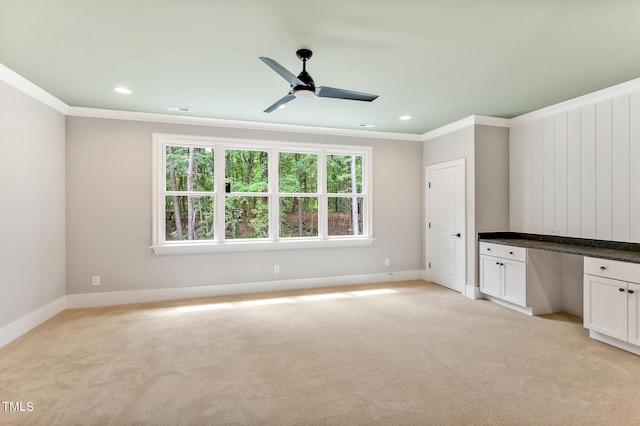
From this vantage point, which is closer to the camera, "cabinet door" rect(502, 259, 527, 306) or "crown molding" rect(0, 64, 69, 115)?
"crown molding" rect(0, 64, 69, 115)

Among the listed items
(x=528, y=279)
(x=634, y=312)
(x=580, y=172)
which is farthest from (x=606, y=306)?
(x=580, y=172)

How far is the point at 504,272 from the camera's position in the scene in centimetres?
425

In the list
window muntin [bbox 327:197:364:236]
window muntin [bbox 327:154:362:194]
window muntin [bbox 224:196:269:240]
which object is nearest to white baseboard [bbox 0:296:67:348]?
window muntin [bbox 224:196:269:240]

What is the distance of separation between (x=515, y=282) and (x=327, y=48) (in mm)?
3621

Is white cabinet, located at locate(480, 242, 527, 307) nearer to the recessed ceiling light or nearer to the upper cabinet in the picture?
the upper cabinet

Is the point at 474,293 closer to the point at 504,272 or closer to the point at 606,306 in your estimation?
the point at 504,272

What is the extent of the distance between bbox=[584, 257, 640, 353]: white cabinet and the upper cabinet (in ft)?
2.41

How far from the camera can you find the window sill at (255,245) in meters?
4.65

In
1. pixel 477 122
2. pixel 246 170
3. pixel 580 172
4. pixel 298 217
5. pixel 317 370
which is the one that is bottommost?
pixel 317 370

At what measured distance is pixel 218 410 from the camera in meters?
2.11

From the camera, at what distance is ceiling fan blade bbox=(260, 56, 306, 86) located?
224 cm

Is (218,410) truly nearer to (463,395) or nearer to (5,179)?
(463,395)

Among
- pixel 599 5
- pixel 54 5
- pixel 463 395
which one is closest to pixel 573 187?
pixel 599 5

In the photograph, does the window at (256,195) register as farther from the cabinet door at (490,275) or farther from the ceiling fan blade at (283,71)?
the ceiling fan blade at (283,71)
